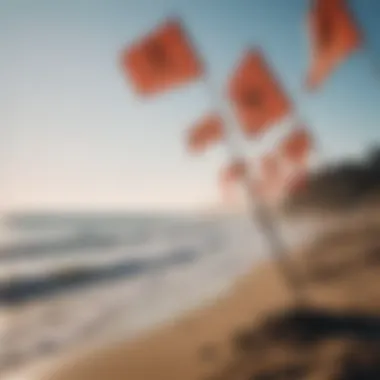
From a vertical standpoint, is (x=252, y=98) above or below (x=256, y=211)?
above

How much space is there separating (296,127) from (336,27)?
160mm

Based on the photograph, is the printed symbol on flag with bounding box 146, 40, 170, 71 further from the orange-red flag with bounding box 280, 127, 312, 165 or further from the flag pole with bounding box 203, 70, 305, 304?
the orange-red flag with bounding box 280, 127, 312, 165

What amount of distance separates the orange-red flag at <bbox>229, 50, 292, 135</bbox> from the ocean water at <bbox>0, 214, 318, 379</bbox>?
139mm

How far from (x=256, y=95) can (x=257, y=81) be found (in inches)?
0.8

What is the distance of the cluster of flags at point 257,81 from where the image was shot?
1.08 metres

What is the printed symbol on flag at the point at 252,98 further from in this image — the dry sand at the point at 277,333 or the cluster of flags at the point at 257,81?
the dry sand at the point at 277,333

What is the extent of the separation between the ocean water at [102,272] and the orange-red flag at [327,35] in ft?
0.82

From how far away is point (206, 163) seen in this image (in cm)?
109

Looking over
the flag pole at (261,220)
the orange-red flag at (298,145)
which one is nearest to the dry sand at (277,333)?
the flag pole at (261,220)

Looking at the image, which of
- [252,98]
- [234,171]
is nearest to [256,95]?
[252,98]

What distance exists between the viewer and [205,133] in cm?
110

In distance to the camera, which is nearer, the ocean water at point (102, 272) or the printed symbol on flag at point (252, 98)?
the ocean water at point (102, 272)

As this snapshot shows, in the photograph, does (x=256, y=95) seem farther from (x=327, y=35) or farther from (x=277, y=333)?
(x=277, y=333)

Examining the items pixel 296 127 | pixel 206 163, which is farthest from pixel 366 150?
pixel 206 163
